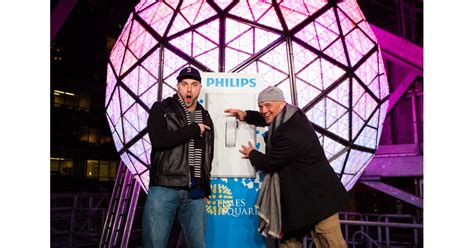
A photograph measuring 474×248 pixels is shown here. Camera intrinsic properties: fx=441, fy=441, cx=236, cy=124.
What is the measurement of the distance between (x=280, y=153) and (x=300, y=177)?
0.23 meters

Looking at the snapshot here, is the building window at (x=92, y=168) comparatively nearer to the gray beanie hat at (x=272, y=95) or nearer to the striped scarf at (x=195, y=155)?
the striped scarf at (x=195, y=155)

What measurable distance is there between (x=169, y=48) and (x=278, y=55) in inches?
36.2

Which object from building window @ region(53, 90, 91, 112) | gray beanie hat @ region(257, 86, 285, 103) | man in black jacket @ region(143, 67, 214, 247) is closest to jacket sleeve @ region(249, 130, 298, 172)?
gray beanie hat @ region(257, 86, 285, 103)

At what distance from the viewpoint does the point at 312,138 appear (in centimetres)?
318

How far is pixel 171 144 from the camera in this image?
299 centimetres

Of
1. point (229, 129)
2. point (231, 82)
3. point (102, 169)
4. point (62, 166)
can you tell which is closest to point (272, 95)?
point (231, 82)

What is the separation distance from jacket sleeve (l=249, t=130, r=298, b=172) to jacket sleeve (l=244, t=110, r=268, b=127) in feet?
1.66

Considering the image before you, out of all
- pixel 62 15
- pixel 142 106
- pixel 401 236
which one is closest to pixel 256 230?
pixel 142 106

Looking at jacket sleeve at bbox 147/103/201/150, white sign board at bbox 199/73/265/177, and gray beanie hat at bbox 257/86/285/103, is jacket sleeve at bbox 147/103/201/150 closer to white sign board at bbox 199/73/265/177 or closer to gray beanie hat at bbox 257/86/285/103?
gray beanie hat at bbox 257/86/285/103

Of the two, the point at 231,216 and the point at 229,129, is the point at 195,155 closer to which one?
the point at 229,129

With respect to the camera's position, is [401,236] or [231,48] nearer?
[231,48]

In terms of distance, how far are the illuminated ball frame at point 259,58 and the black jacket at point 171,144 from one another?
59 centimetres

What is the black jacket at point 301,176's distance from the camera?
3105 mm
